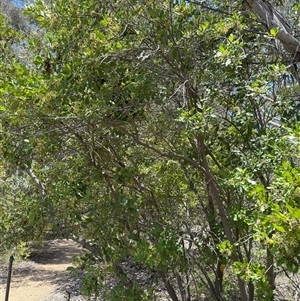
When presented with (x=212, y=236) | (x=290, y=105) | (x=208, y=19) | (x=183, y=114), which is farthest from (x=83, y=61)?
(x=212, y=236)

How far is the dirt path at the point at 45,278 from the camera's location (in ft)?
28.3

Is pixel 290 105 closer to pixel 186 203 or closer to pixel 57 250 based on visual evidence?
pixel 186 203

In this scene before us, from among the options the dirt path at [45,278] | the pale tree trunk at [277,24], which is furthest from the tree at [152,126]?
the dirt path at [45,278]

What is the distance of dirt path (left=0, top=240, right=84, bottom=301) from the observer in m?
8.62

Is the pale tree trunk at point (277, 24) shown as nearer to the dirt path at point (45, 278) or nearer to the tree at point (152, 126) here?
the tree at point (152, 126)

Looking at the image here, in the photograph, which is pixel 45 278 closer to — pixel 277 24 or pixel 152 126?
pixel 152 126

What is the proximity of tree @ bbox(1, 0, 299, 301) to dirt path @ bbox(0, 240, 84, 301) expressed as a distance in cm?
488

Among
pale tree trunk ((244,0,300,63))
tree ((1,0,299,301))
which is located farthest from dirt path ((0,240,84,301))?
pale tree trunk ((244,0,300,63))

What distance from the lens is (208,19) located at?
3.26 meters

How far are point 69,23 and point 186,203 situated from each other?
2.19 meters

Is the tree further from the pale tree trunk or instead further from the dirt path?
the dirt path

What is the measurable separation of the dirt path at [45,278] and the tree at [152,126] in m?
4.88

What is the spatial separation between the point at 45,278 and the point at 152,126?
8.21 meters

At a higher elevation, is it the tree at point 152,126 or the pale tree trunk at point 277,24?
the pale tree trunk at point 277,24
